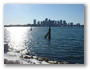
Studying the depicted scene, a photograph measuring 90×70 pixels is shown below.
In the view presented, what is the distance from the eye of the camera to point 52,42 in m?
3.32

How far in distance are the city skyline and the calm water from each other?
132mm

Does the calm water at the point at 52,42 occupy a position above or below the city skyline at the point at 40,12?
below

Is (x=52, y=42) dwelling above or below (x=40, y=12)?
below

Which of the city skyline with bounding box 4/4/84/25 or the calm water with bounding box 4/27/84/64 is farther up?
the city skyline with bounding box 4/4/84/25

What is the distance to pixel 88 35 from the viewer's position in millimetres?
3283

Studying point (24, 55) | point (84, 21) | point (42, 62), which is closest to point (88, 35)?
point (84, 21)

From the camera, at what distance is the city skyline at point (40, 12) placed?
328cm

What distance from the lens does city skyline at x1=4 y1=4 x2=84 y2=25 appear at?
129 inches

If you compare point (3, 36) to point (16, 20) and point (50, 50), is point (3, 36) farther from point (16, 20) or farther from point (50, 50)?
point (50, 50)

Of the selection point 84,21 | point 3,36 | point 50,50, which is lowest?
point 50,50

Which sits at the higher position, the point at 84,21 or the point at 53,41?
the point at 84,21

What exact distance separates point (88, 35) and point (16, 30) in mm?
1029

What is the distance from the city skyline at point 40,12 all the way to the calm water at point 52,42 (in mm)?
132

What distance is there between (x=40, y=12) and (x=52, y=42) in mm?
463
